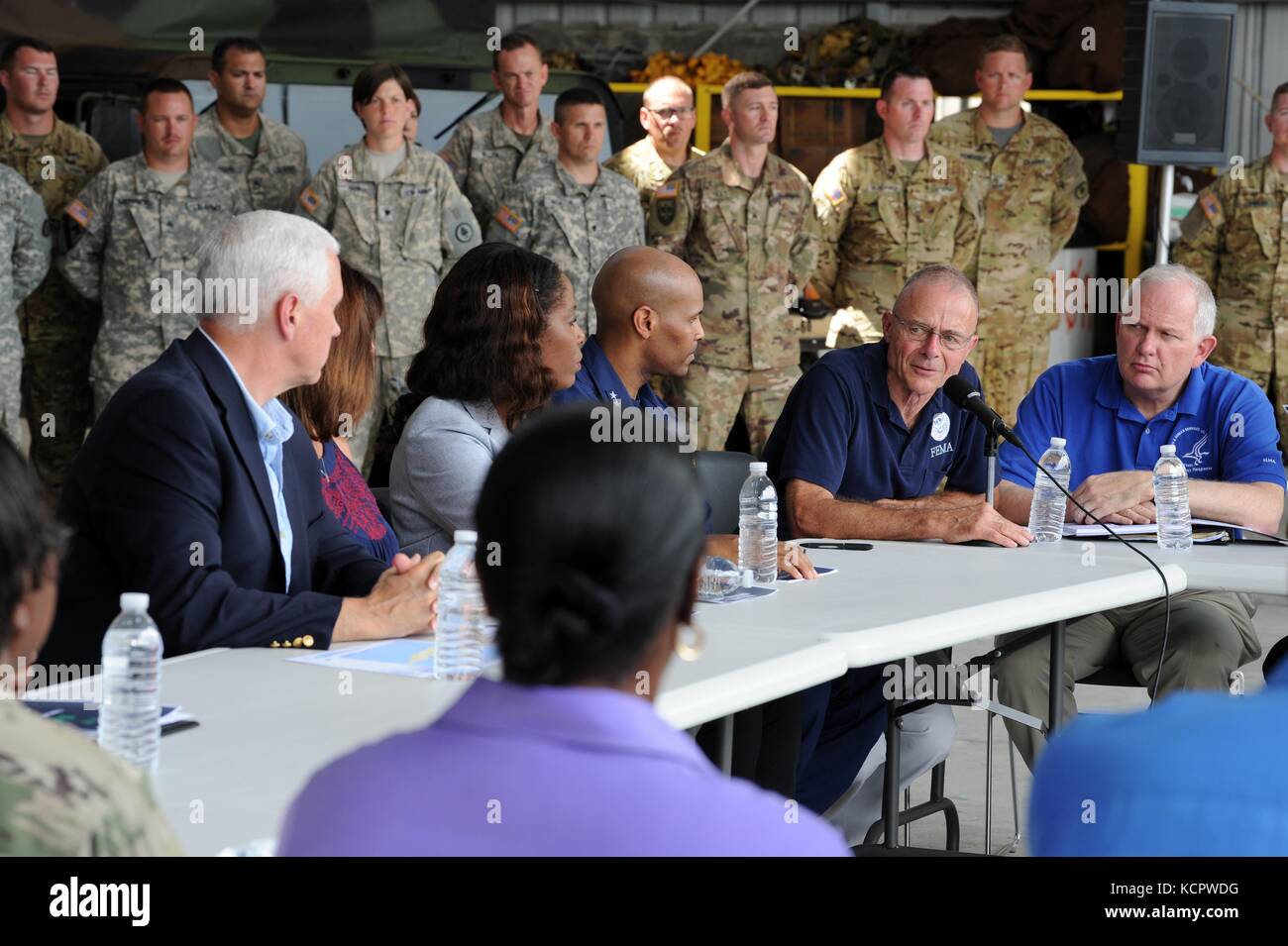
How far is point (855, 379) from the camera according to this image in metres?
3.74

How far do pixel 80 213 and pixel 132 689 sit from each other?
174 inches

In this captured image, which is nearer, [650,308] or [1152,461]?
[650,308]

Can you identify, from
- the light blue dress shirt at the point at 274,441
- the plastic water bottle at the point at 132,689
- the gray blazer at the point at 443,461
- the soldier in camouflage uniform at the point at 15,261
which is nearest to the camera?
the plastic water bottle at the point at 132,689

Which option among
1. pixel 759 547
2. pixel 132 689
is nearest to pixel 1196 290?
pixel 759 547

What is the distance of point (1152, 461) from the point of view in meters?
3.79

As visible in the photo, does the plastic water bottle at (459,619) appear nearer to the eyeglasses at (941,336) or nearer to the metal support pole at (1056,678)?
the metal support pole at (1056,678)

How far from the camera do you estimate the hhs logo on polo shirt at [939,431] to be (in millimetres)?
3807

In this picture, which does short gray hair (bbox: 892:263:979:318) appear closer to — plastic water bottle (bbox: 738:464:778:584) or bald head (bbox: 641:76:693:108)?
plastic water bottle (bbox: 738:464:778:584)

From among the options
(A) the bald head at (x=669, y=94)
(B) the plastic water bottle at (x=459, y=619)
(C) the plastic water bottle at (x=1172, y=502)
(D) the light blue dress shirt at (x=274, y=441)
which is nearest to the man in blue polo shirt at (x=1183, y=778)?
(B) the plastic water bottle at (x=459, y=619)

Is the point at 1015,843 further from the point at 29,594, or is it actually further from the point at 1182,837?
the point at 29,594

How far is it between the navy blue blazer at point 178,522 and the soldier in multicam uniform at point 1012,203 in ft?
16.6

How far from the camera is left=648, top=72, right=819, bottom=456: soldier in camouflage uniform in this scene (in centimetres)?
650

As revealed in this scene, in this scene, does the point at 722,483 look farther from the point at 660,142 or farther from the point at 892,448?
the point at 660,142
